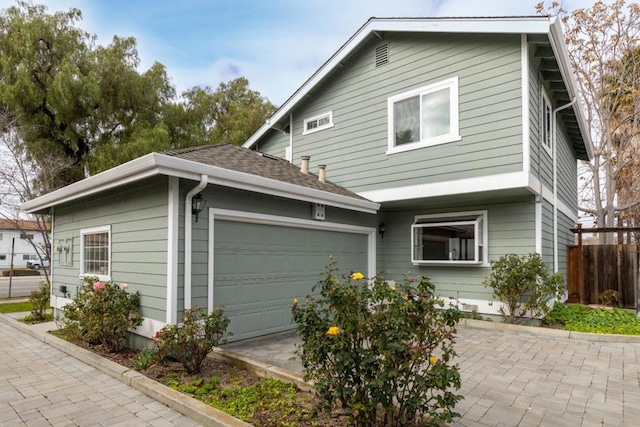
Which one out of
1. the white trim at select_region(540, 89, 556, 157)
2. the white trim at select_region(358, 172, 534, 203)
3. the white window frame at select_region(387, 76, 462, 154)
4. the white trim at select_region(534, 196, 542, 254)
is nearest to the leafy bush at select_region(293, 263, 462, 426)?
the white trim at select_region(358, 172, 534, 203)

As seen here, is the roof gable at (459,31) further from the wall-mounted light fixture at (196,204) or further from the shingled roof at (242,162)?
the wall-mounted light fixture at (196,204)

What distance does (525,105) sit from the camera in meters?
6.82

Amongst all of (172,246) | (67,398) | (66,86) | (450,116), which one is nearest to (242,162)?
(172,246)

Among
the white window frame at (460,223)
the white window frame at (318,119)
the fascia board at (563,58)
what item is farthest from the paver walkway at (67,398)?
the fascia board at (563,58)

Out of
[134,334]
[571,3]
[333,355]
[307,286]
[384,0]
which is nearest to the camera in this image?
[333,355]

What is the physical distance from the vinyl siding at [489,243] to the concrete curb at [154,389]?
15.2ft

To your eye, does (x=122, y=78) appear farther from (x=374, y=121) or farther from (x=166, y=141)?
(x=374, y=121)

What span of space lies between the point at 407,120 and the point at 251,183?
4233 millimetres

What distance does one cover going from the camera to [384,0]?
1155cm

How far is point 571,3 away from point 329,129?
12328 millimetres

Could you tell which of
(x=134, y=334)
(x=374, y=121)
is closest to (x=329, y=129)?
(x=374, y=121)

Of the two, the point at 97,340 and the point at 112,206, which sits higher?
the point at 112,206

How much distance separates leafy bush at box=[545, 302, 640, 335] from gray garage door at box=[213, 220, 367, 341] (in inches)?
180

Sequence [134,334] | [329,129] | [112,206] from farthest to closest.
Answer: [329,129], [112,206], [134,334]
